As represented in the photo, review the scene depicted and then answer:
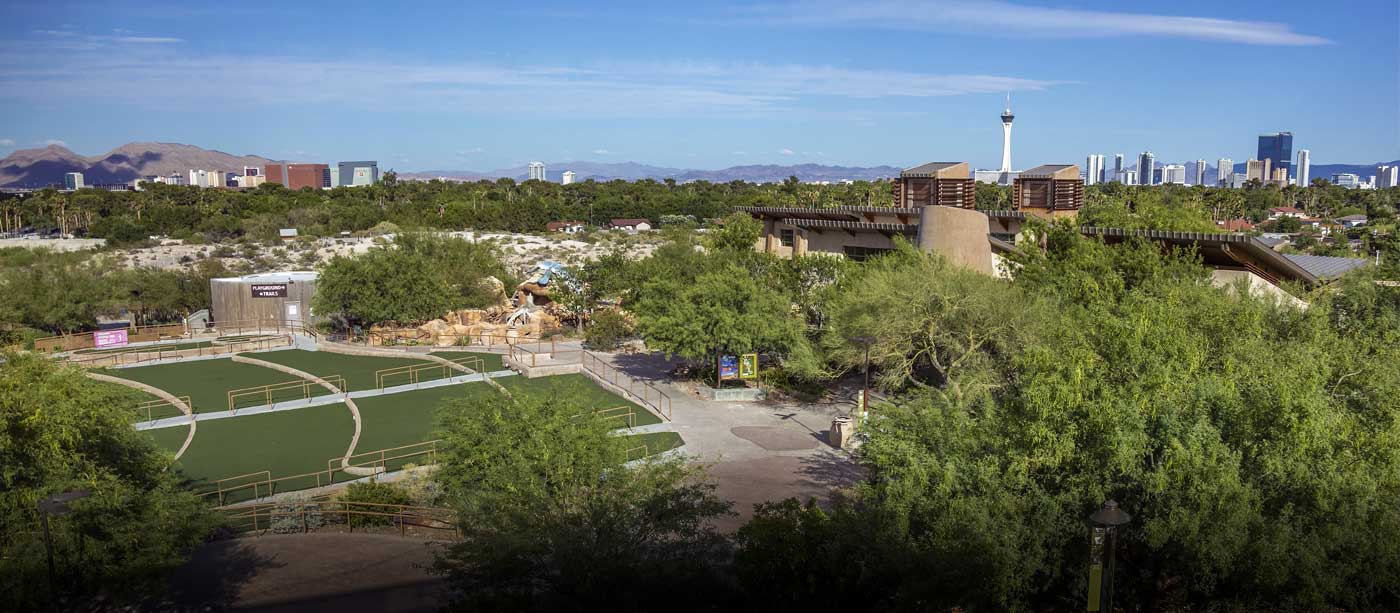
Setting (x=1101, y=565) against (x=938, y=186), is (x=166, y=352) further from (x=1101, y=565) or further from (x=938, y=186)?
(x=1101, y=565)

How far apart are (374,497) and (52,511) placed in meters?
8.30

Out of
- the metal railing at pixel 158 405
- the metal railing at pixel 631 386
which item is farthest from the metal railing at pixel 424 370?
the metal railing at pixel 158 405

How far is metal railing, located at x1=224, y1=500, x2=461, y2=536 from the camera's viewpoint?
19469mm

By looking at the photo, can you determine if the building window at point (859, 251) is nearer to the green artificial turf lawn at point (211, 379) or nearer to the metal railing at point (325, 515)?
the green artificial turf lawn at point (211, 379)

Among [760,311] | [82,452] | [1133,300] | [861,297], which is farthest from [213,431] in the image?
[1133,300]

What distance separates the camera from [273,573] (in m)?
17.4

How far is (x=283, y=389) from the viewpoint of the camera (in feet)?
109

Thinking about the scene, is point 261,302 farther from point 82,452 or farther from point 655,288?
point 82,452

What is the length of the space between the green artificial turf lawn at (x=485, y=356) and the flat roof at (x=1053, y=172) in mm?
24332

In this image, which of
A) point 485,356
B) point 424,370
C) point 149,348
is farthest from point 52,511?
point 149,348

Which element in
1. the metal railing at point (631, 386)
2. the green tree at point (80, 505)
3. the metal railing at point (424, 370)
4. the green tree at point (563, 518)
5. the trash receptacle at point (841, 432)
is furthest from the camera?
the metal railing at point (424, 370)

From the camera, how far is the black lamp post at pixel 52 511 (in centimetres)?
1193

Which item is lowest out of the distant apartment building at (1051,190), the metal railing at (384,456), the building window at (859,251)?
the metal railing at (384,456)

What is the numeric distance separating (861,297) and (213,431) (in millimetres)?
20135
